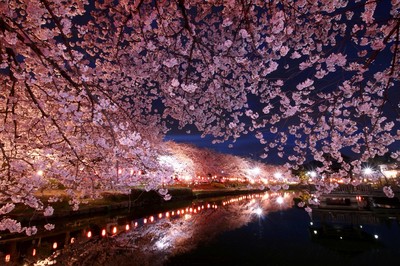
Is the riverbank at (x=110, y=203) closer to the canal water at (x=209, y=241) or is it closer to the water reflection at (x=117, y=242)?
the canal water at (x=209, y=241)

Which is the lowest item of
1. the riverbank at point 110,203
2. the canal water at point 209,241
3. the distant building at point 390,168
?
the canal water at point 209,241

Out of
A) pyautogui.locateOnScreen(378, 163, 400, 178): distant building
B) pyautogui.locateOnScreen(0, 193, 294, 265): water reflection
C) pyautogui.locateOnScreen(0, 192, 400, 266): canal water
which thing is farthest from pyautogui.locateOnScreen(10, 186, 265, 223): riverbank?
pyautogui.locateOnScreen(378, 163, 400, 178): distant building

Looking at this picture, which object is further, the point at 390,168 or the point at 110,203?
the point at 390,168

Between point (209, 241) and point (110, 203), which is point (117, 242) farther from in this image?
point (110, 203)

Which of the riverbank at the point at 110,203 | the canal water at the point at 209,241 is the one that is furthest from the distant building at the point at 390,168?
the riverbank at the point at 110,203

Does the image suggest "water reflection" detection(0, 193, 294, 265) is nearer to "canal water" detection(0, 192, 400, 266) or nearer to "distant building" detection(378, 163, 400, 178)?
"canal water" detection(0, 192, 400, 266)

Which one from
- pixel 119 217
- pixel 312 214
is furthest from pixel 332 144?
pixel 119 217

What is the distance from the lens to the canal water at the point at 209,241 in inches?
407

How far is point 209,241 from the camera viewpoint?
13133mm

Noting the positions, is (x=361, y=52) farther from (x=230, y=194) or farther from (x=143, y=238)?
(x=230, y=194)

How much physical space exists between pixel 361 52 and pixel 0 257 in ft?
43.2

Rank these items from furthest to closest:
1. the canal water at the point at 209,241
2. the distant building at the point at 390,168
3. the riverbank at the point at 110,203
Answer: the distant building at the point at 390,168
the riverbank at the point at 110,203
the canal water at the point at 209,241

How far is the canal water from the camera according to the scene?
33.9 ft

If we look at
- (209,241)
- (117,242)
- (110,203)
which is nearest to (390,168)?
(209,241)
